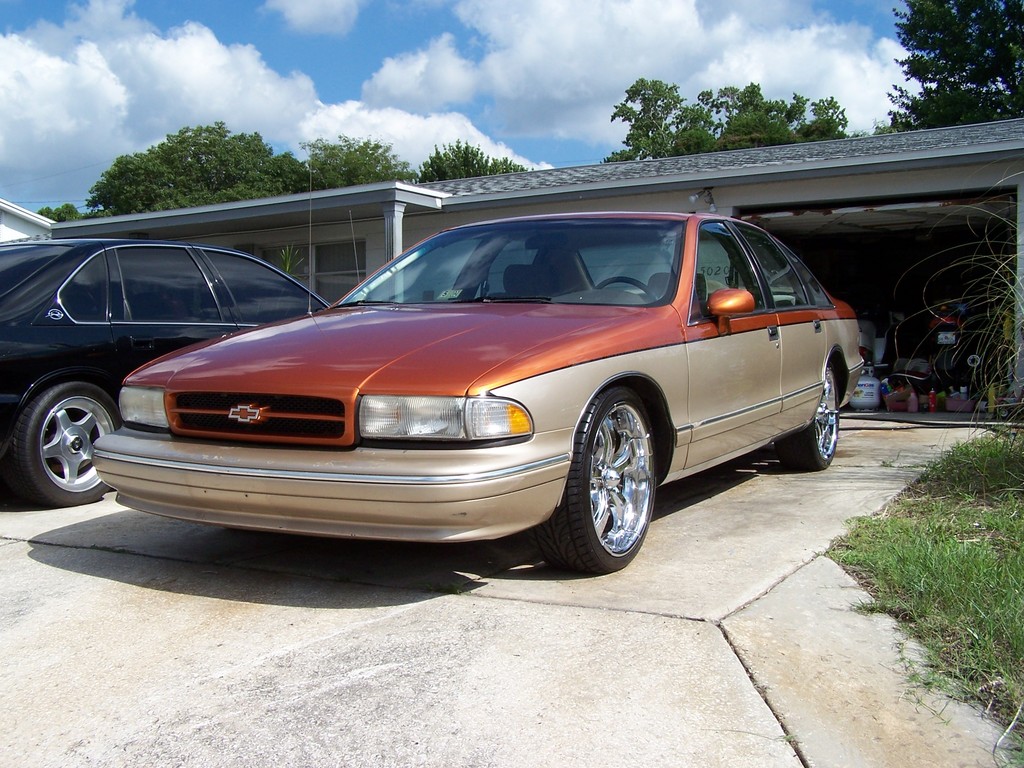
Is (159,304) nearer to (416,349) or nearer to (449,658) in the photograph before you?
(416,349)

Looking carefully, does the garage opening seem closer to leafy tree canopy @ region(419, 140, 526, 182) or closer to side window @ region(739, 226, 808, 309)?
side window @ region(739, 226, 808, 309)

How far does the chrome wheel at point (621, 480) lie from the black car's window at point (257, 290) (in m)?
3.24

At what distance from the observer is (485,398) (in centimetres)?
319

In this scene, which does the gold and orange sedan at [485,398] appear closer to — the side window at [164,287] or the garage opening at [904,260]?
the side window at [164,287]

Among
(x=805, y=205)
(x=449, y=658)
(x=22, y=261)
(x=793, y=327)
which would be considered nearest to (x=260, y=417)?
(x=449, y=658)

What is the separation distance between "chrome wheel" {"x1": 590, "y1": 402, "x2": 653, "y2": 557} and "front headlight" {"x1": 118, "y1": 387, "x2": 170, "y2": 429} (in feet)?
5.63

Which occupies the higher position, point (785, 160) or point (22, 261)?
point (785, 160)

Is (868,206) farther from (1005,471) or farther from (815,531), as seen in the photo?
(815,531)

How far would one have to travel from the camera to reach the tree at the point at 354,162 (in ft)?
214

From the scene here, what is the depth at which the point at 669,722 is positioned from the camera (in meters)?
2.51

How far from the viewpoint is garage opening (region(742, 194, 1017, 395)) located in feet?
35.1

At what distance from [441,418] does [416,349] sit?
426mm

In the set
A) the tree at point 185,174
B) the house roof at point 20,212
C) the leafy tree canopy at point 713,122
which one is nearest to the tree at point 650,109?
the leafy tree canopy at point 713,122

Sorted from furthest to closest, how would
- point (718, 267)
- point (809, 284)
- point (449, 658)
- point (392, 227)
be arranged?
point (392, 227), point (809, 284), point (718, 267), point (449, 658)
